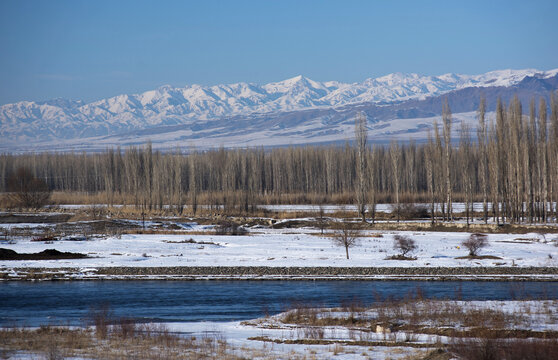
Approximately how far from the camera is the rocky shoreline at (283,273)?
101 ft

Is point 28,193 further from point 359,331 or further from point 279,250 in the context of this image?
point 359,331

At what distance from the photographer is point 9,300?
82.8ft

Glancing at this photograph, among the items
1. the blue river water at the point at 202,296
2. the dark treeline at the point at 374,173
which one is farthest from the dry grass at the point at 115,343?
the dark treeline at the point at 374,173

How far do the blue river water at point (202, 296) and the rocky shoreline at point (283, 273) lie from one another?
2.77 ft

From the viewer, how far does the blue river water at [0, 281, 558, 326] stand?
22375mm

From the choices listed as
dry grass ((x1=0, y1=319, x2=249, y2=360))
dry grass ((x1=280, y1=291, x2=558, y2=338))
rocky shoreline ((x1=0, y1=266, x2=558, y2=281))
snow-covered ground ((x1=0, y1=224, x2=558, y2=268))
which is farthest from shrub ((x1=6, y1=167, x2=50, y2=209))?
dry grass ((x1=280, y1=291, x2=558, y2=338))

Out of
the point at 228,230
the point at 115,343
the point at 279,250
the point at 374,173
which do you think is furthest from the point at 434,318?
the point at 374,173

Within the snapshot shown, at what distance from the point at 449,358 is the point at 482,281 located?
18.0 metres

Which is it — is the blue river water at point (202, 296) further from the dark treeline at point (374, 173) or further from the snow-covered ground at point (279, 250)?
the dark treeline at point (374, 173)

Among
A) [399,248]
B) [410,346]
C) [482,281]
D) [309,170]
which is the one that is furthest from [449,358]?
[309,170]

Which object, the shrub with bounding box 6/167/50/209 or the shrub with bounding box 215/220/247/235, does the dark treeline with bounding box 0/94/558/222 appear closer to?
the shrub with bounding box 6/167/50/209

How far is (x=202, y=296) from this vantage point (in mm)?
26609

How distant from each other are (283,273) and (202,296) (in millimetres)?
6357

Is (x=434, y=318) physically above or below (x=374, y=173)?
below
